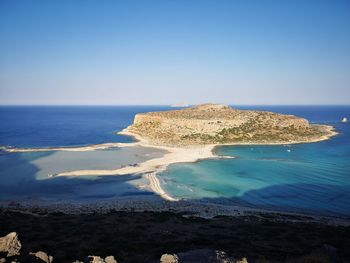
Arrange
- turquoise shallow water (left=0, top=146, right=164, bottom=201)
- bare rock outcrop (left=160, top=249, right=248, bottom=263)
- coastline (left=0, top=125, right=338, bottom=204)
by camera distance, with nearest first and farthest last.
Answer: bare rock outcrop (left=160, top=249, right=248, bottom=263) < turquoise shallow water (left=0, top=146, right=164, bottom=201) < coastline (left=0, top=125, right=338, bottom=204)

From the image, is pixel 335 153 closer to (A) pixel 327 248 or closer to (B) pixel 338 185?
(B) pixel 338 185

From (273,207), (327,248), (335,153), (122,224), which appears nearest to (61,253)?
(122,224)

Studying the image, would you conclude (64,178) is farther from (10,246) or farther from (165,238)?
(10,246)


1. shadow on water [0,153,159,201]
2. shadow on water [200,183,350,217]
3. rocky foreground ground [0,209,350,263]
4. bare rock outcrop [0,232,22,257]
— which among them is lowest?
shadow on water [0,153,159,201]

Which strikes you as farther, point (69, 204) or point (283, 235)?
point (69, 204)

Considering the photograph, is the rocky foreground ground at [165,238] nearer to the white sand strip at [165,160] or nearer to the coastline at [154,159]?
the coastline at [154,159]

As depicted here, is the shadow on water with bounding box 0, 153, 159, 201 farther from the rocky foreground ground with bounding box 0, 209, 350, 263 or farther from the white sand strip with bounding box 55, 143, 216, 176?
the rocky foreground ground with bounding box 0, 209, 350, 263

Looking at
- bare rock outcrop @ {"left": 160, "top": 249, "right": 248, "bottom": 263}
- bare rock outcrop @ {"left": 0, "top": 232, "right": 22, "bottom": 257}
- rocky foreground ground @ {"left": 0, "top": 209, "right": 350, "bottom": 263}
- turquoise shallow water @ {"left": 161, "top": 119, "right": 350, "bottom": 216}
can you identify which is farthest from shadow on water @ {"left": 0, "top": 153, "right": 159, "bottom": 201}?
bare rock outcrop @ {"left": 160, "top": 249, "right": 248, "bottom": 263}
